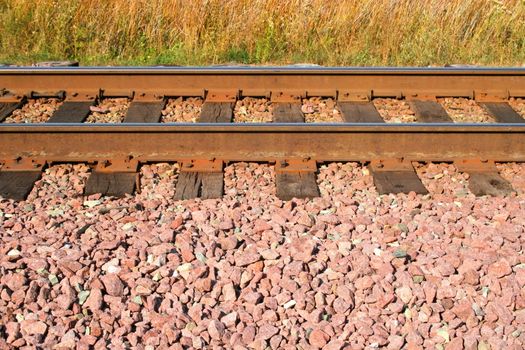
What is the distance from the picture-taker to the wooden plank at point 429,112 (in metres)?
7.57

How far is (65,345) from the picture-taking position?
161 inches

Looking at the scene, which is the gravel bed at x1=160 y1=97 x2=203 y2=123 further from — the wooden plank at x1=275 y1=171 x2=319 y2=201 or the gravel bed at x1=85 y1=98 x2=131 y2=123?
the wooden plank at x1=275 y1=171 x2=319 y2=201

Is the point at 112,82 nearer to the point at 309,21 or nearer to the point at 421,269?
the point at 309,21

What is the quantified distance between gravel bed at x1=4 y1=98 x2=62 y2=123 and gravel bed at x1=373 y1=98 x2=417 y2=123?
9.85ft

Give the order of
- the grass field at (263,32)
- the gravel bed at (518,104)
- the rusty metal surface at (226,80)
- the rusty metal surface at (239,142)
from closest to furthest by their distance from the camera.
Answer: the rusty metal surface at (239,142), the gravel bed at (518,104), the rusty metal surface at (226,80), the grass field at (263,32)

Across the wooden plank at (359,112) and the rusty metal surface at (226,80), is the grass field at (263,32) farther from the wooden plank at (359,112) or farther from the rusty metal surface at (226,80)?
the wooden plank at (359,112)

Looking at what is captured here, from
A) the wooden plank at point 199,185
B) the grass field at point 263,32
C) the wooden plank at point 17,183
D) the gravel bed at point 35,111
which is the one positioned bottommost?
the grass field at point 263,32

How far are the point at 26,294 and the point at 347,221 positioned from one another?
6.69 ft

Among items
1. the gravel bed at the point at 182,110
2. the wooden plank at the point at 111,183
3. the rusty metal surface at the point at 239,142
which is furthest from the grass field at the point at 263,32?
the wooden plank at the point at 111,183

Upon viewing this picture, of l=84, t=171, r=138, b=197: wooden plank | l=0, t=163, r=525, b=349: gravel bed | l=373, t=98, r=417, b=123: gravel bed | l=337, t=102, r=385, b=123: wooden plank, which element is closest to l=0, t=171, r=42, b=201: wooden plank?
l=0, t=163, r=525, b=349: gravel bed

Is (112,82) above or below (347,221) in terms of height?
below

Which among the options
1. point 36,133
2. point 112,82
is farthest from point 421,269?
point 112,82

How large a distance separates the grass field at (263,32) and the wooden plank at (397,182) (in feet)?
11.2

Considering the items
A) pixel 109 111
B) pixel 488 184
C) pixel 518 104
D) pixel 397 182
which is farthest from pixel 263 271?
pixel 518 104
